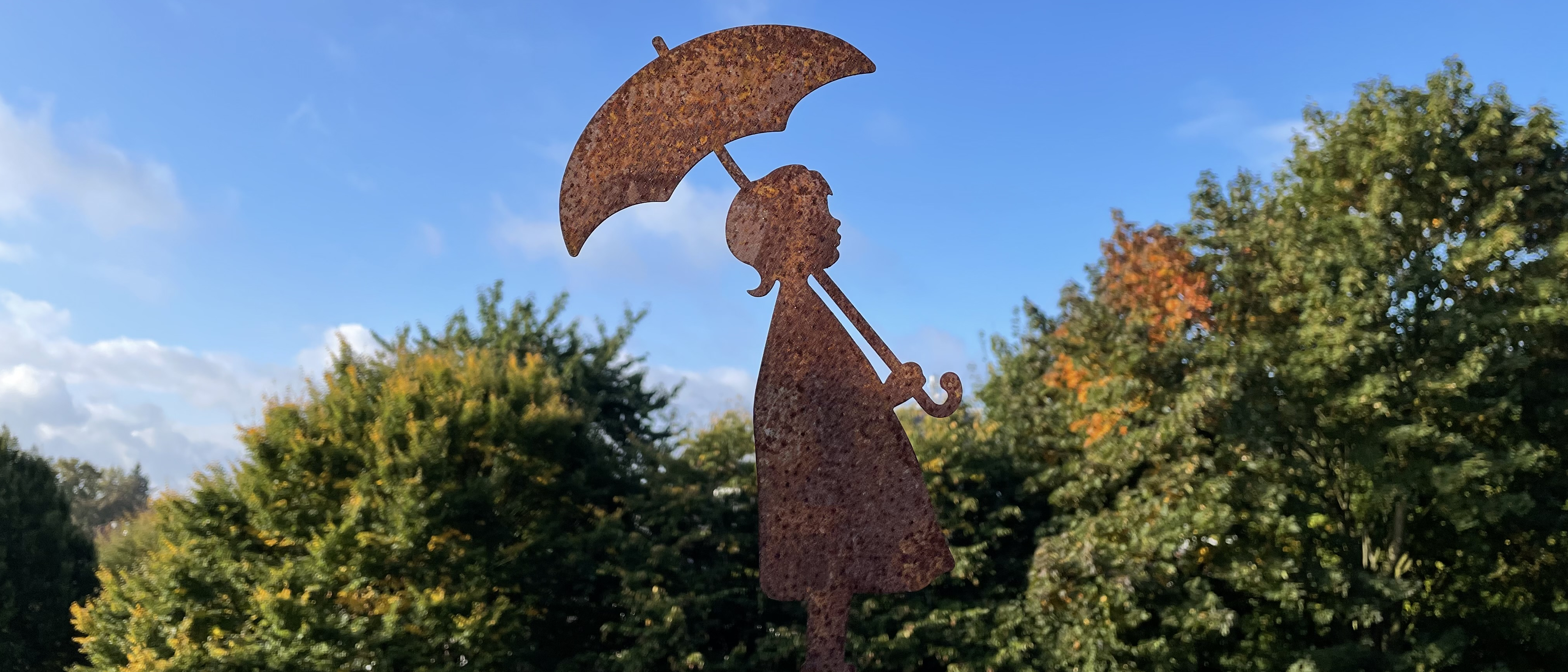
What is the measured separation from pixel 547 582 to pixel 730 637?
2.86 meters

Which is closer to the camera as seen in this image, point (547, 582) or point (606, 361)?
point (547, 582)

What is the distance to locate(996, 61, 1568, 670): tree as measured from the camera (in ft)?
39.5

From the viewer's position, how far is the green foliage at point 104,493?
133 feet

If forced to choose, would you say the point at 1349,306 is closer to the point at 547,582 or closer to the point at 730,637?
the point at 730,637

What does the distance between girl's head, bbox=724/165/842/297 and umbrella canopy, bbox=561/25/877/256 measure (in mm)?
247

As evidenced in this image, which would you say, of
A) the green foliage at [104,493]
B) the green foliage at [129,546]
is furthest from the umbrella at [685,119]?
the green foliage at [104,493]


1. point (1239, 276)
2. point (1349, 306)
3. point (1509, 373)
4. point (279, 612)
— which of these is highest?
point (1239, 276)

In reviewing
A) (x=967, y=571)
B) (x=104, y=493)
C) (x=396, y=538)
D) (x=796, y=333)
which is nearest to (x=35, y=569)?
(x=396, y=538)

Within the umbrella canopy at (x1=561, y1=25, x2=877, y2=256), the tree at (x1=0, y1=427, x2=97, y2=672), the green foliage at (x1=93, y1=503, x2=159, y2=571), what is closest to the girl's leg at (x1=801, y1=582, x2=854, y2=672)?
the umbrella canopy at (x1=561, y1=25, x2=877, y2=256)

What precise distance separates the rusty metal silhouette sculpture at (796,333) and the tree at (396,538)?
10.3 metres

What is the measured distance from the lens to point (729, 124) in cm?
398

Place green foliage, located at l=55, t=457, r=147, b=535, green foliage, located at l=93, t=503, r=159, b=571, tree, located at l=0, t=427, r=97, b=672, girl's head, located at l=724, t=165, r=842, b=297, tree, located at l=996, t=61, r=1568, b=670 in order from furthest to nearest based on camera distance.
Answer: green foliage, located at l=55, t=457, r=147, b=535
green foliage, located at l=93, t=503, r=159, b=571
tree, located at l=0, t=427, r=97, b=672
tree, located at l=996, t=61, r=1568, b=670
girl's head, located at l=724, t=165, r=842, b=297

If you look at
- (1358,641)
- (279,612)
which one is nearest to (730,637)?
(279,612)

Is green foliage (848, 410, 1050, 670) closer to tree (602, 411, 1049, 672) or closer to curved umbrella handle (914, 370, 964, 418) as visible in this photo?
tree (602, 411, 1049, 672)
